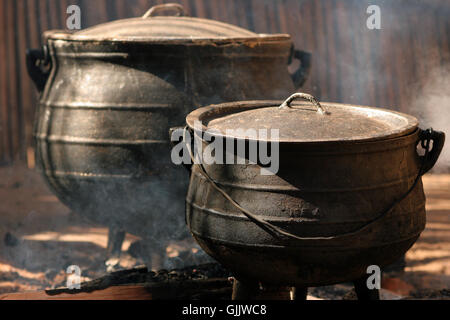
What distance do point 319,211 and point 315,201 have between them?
5 cm

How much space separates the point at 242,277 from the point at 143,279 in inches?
36.3

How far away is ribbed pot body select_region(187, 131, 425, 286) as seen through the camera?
2916 mm

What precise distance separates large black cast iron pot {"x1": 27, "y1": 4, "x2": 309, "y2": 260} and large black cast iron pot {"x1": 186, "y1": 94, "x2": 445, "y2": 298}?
109cm

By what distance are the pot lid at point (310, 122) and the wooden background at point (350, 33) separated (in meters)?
4.65

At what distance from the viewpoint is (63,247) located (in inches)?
234

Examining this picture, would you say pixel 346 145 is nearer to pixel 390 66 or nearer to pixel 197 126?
pixel 197 126

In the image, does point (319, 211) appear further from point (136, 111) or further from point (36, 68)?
point (36, 68)

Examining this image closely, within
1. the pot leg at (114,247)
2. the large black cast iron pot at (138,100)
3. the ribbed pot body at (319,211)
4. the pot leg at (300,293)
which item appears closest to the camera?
the ribbed pot body at (319,211)

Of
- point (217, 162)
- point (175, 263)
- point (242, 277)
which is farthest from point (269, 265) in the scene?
point (175, 263)

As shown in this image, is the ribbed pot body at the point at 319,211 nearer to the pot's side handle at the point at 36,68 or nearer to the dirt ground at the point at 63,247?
the dirt ground at the point at 63,247

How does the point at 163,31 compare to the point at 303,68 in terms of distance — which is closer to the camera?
the point at 163,31

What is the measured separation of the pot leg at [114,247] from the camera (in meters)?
5.33

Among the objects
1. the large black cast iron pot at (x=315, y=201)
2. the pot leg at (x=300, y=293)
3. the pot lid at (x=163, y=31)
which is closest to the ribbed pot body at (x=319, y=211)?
the large black cast iron pot at (x=315, y=201)

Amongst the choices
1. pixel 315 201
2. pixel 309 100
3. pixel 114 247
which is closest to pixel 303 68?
pixel 309 100
